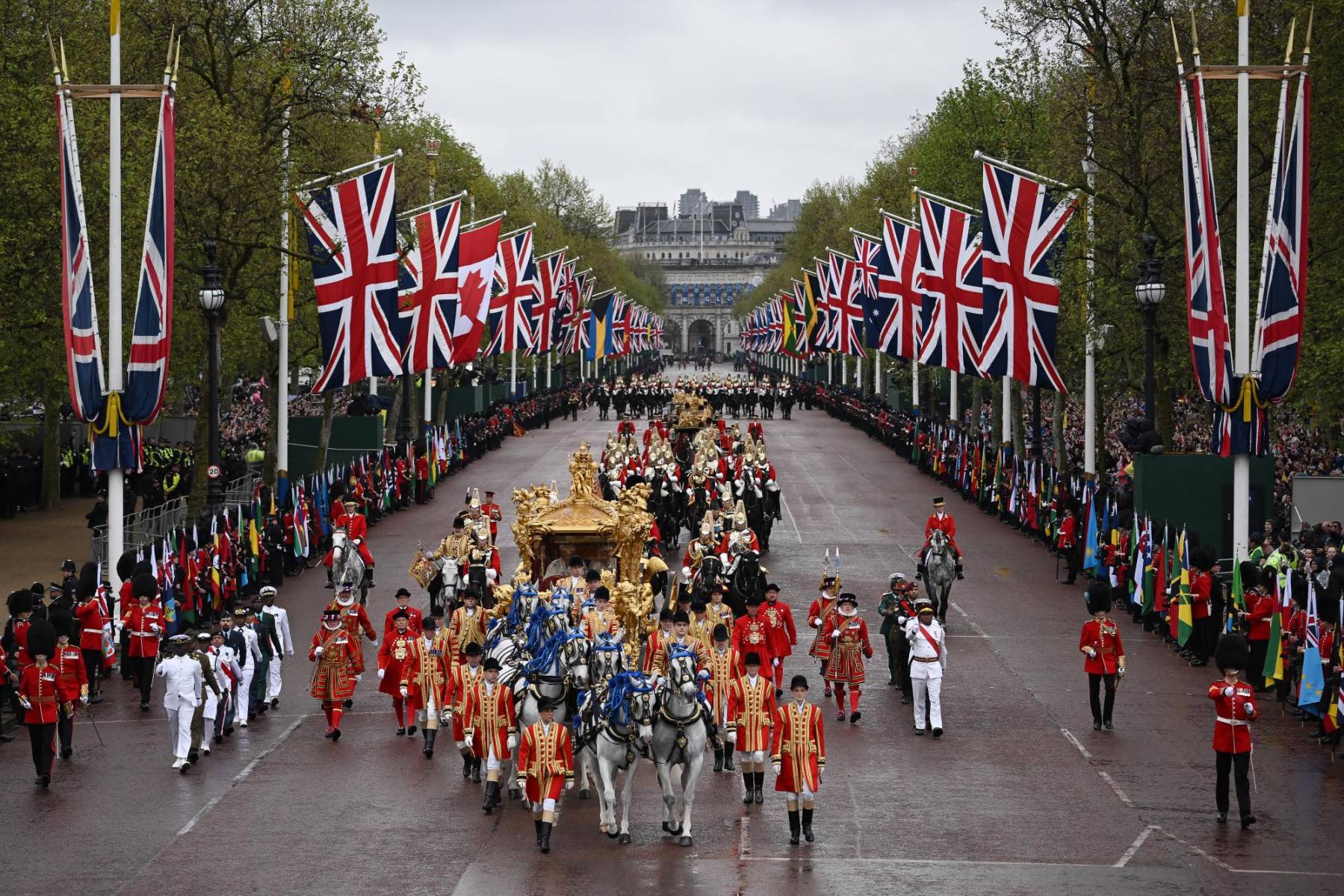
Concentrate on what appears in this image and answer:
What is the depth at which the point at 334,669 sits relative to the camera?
17734mm

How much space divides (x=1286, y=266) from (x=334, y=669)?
11.6 meters

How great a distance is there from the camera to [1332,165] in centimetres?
3098

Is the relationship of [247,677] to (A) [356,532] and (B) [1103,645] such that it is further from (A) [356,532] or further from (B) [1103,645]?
(B) [1103,645]

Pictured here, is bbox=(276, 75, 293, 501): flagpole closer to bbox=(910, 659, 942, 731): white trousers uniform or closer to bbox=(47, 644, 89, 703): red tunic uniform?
bbox=(47, 644, 89, 703): red tunic uniform

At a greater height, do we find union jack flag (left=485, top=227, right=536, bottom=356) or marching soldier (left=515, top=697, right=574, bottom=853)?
union jack flag (left=485, top=227, right=536, bottom=356)

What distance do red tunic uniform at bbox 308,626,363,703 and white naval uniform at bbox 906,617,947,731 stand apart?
5.41 meters

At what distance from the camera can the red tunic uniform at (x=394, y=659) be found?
17172 mm

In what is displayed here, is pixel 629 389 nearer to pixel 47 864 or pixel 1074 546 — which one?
pixel 1074 546

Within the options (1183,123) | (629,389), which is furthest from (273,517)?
(629,389)

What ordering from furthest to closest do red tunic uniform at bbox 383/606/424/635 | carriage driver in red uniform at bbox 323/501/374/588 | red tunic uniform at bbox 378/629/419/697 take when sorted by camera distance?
carriage driver in red uniform at bbox 323/501/374/588, red tunic uniform at bbox 383/606/424/635, red tunic uniform at bbox 378/629/419/697

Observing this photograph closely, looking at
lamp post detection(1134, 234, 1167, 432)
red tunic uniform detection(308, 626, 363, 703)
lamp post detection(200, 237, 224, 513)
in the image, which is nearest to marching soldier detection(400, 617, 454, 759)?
red tunic uniform detection(308, 626, 363, 703)

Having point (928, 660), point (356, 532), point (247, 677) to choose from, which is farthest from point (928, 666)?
point (356, 532)

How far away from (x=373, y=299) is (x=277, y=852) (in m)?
17.2

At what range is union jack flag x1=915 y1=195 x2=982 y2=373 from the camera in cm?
3588
